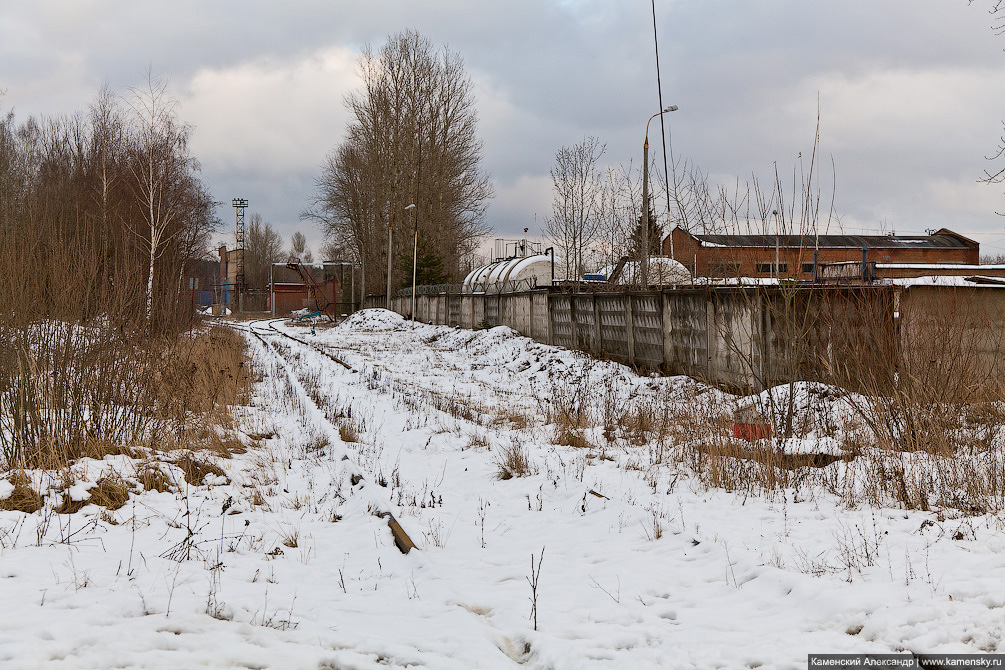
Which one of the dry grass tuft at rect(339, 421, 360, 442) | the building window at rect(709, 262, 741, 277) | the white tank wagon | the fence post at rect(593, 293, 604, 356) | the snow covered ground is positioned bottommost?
the snow covered ground

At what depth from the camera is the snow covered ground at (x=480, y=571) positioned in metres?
3.53

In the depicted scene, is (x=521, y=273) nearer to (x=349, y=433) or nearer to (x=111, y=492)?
(x=349, y=433)

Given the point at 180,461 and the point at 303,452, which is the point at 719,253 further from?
the point at 180,461

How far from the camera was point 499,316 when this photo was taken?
29.0 metres

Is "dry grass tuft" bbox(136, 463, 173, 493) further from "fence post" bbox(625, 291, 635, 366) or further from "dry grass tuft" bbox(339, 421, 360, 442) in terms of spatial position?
"fence post" bbox(625, 291, 635, 366)

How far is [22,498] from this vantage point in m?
5.84

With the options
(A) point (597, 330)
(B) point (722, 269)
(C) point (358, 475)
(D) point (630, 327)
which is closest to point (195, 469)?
(C) point (358, 475)

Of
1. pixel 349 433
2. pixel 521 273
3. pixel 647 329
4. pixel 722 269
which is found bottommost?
pixel 349 433

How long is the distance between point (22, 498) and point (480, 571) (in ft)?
13.7

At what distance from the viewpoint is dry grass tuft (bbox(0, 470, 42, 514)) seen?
5.71 meters

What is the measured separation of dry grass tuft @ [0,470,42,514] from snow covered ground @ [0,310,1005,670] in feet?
0.52

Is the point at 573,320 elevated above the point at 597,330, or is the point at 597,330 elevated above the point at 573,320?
the point at 573,320

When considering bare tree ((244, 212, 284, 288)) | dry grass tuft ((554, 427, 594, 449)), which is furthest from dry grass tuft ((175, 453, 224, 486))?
bare tree ((244, 212, 284, 288))

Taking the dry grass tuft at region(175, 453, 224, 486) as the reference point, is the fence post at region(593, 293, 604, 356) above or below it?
Result: above
